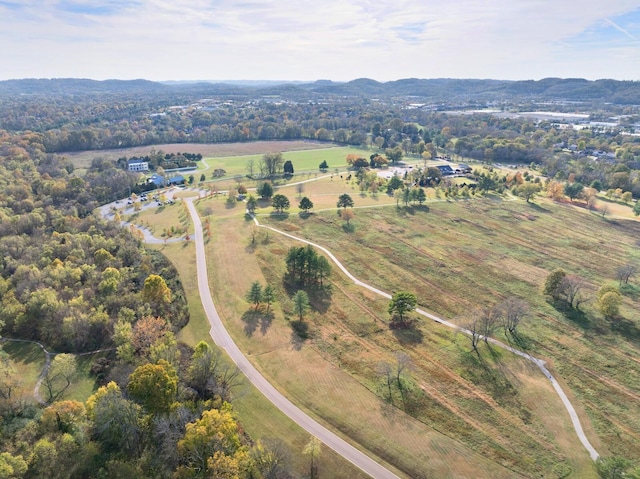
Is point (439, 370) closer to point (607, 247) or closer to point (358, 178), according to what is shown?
point (607, 247)

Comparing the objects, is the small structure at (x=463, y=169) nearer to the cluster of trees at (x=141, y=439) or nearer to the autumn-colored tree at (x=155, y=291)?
the autumn-colored tree at (x=155, y=291)

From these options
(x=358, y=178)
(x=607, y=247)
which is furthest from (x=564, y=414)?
(x=358, y=178)

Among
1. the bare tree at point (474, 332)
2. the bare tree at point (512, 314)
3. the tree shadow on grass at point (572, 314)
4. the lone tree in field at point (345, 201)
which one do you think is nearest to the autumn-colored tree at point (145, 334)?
the bare tree at point (474, 332)

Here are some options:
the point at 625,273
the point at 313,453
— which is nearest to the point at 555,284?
the point at 625,273

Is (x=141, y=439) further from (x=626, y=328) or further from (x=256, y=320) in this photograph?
(x=626, y=328)

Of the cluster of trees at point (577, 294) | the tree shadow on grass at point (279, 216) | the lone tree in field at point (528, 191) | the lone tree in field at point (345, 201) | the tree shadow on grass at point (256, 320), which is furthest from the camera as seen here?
the lone tree in field at point (528, 191)

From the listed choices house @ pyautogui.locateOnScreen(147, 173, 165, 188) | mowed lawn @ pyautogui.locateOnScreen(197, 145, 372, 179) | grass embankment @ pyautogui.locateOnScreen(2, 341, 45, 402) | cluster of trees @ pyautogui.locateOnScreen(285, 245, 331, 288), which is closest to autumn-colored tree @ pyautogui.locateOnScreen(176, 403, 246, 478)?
grass embankment @ pyautogui.locateOnScreen(2, 341, 45, 402)

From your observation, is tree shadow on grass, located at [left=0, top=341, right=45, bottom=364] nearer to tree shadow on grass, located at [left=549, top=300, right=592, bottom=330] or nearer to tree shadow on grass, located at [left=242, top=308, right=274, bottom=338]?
tree shadow on grass, located at [left=242, top=308, right=274, bottom=338]
